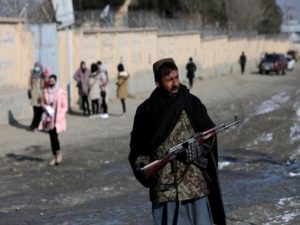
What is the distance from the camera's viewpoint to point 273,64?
54500mm

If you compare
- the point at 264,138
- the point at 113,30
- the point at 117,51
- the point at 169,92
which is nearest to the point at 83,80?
the point at 264,138

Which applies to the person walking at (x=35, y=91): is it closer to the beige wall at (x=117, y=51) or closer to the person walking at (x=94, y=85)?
the beige wall at (x=117, y=51)

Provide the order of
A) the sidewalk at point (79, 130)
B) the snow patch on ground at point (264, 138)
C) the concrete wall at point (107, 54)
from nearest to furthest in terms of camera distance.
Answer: the snow patch on ground at point (264, 138) → the sidewalk at point (79, 130) → the concrete wall at point (107, 54)

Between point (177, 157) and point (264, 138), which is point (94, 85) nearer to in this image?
point (264, 138)

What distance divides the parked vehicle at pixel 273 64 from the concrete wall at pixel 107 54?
107 inches

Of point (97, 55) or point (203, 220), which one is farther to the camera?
Answer: point (97, 55)

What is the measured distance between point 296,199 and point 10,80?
12342 millimetres

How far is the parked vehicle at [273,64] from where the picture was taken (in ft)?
179

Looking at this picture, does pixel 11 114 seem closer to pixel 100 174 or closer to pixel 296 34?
pixel 100 174

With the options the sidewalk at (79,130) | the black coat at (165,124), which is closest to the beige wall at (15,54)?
the sidewalk at (79,130)

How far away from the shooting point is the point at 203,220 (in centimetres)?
502

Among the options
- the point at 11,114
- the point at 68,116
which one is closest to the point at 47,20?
the point at 68,116

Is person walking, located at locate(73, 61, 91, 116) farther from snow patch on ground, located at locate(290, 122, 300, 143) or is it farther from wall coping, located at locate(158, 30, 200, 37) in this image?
wall coping, located at locate(158, 30, 200, 37)

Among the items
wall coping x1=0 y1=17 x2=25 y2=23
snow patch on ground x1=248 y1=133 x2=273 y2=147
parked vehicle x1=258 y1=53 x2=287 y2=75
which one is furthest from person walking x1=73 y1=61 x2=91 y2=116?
parked vehicle x1=258 y1=53 x2=287 y2=75
